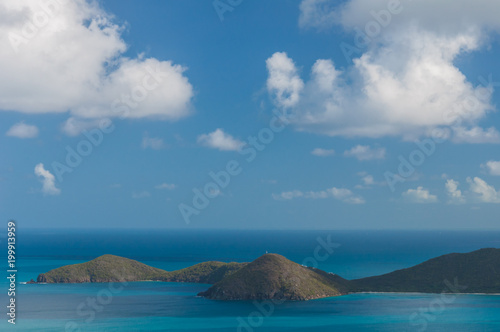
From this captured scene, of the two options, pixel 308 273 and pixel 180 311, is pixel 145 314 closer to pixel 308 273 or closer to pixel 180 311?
pixel 180 311

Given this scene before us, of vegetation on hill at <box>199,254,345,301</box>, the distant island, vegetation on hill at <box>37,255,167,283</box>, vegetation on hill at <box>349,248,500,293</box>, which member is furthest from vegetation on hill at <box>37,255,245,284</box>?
vegetation on hill at <box>349,248,500,293</box>

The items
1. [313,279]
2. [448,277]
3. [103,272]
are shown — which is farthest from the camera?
[103,272]

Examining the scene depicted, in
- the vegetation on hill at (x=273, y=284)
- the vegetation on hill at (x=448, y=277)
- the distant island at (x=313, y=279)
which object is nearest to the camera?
the vegetation on hill at (x=273, y=284)

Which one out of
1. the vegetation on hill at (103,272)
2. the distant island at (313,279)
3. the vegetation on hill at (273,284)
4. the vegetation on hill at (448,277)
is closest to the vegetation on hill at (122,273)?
the vegetation on hill at (103,272)

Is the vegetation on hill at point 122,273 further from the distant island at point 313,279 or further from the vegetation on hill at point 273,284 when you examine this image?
the vegetation on hill at point 273,284

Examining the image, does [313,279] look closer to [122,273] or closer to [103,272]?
[122,273]

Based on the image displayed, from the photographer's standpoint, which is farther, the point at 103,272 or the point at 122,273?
the point at 122,273

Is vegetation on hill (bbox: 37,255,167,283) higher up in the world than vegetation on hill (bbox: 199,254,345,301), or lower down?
higher up

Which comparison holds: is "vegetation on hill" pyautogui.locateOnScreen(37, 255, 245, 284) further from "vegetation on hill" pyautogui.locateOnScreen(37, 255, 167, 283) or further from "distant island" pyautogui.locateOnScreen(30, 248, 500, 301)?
"distant island" pyautogui.locateOnScreen(30, 248, 500, 301)

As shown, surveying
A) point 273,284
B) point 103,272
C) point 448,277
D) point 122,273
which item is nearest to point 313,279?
point 273,284
